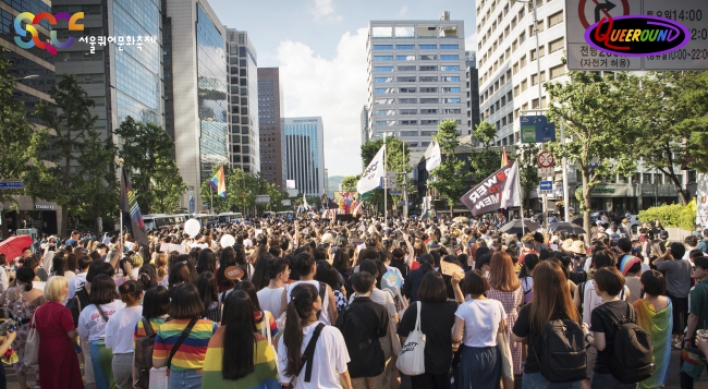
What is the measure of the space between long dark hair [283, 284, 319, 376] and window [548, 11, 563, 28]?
53.7 metres

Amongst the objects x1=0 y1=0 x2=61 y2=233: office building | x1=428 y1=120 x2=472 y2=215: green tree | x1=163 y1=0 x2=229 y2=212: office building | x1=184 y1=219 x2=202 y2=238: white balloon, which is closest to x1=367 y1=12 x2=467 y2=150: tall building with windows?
x1=163 y1=0 x2=229 y2=212: office building

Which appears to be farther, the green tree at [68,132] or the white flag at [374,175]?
the green tree at [68,132]

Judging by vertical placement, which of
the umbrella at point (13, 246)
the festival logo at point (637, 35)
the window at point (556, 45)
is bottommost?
the umbrella at point (13, 246)

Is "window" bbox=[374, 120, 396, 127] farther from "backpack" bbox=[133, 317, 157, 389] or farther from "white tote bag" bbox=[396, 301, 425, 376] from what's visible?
"backpack" bbox=[133, 317, 157, 389]

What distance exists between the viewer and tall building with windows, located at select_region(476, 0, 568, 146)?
51094 mm

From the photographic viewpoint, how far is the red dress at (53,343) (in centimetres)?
532

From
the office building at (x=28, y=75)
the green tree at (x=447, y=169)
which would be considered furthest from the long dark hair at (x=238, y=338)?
the office building at (x=28, y=75)

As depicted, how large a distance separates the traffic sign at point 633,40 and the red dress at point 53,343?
8.16 m

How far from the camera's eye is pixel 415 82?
11206 cm

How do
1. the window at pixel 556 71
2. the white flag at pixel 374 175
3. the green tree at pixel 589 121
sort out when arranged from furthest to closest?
the window at pixel 556 71, the white flag at pixel 374 175, the green tree at pixel 589 121

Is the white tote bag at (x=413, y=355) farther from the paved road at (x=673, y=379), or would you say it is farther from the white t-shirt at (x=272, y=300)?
the paved road at (x=673, y=379)

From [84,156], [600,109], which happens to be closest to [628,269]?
[600,109]

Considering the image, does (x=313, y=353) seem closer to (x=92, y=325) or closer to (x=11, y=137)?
(x=92, y=325)

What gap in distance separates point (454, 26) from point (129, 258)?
115691mm
